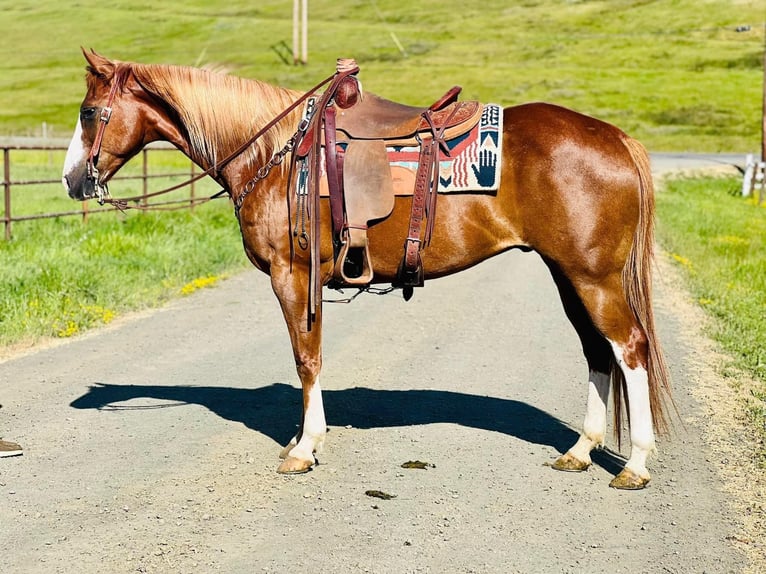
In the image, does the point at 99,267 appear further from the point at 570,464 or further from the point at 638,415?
the point at 638,415

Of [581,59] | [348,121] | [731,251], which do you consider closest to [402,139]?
[348,121]

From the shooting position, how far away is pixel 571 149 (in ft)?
17.8

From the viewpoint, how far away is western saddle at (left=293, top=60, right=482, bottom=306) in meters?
5.52

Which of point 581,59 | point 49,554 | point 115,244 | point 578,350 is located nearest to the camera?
point 49,554

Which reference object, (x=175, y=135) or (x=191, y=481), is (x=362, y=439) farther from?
(x=175, y=135)

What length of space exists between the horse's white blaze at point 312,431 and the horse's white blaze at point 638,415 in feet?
5.58

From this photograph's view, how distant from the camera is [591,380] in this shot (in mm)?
5828

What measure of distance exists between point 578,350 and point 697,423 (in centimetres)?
235

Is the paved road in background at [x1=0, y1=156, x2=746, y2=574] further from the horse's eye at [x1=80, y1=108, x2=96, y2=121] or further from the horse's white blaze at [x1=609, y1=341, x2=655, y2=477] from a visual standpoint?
the horse's eye at [x1=80, y1=108, x2=96, y2=121]

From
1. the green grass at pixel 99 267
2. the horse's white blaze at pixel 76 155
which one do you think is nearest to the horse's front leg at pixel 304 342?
the horse's white blaze at pixel 76 155

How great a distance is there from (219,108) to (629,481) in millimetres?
3158

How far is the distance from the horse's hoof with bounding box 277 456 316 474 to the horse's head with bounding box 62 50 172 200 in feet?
6.35

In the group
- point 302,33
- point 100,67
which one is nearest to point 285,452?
point 100,67

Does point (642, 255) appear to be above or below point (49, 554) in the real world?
above
